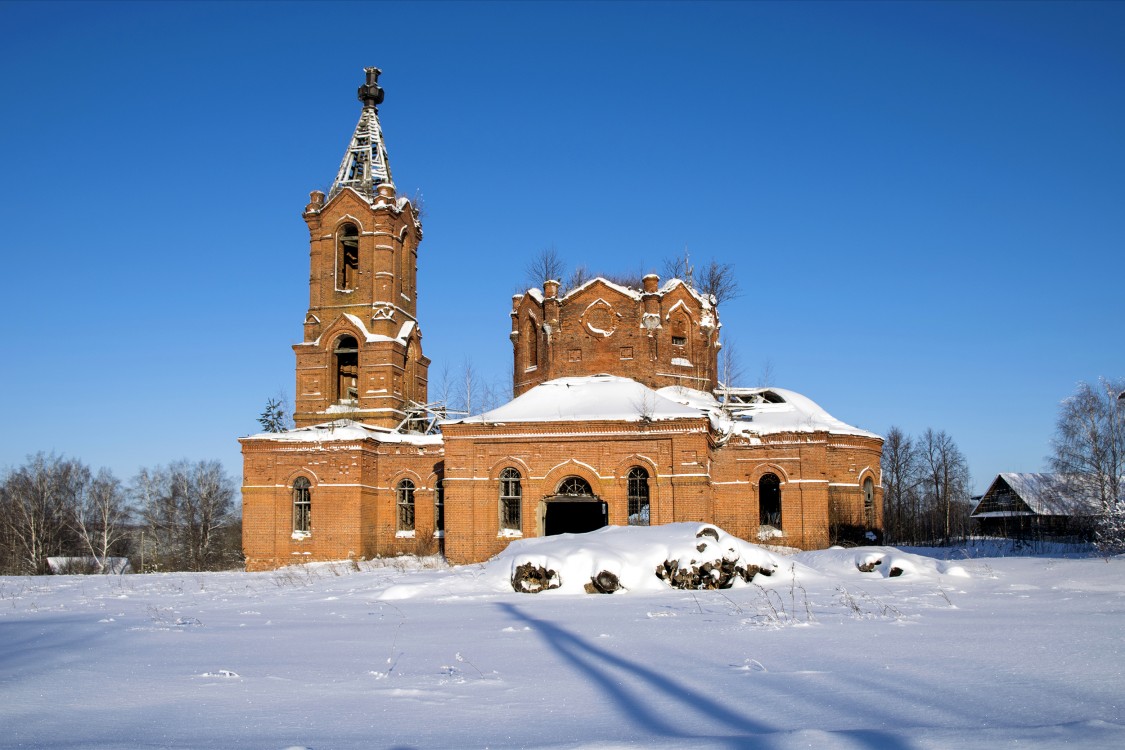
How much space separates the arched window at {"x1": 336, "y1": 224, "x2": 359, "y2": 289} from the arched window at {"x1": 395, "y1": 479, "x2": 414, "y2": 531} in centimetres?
736

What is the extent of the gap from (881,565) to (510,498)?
11.6m

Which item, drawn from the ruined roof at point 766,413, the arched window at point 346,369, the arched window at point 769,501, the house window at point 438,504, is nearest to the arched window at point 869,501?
the ruined roof at point 766,413

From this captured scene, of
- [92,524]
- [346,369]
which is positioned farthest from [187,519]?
[346,369]

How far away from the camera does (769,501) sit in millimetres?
28609

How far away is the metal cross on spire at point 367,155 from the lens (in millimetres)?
31828

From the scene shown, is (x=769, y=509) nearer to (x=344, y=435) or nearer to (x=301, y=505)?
(x=344, y=435)

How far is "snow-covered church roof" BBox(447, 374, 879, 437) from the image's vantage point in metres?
24.8

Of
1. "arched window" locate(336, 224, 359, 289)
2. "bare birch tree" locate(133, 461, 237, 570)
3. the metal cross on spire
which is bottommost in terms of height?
"bare birch tree" locate(133, 461, 237, 570)

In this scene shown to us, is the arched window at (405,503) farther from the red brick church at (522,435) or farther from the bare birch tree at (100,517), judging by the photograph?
the bare birch tree at (100,517)

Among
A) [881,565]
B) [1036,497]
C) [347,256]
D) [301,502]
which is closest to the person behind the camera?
[881,565]

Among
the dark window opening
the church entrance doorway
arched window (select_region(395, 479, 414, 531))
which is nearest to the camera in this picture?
arched window (select_region(395, 479, 414, 531))

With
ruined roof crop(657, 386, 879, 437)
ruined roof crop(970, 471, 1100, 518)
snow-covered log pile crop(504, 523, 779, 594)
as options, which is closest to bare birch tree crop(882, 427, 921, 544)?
ruined roof crop(970, 471, 1100, 518)

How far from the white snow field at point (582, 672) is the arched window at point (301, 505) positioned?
602 inches

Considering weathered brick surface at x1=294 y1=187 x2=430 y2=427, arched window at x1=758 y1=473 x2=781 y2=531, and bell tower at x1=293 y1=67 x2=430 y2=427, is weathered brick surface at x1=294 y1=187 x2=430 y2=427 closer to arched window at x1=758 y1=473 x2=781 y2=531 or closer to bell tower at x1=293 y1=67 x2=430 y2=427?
bell tower at x1=293 y1=67 x2=430 y2=427
